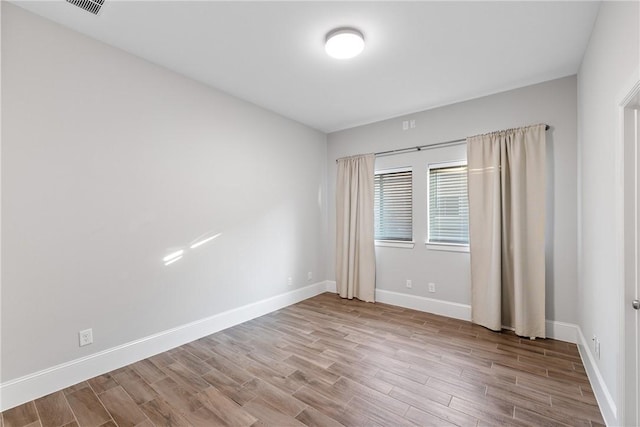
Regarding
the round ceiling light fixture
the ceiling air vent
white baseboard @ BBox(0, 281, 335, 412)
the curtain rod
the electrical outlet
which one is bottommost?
white baseboard @ BBox(0, 281, 335, 412)

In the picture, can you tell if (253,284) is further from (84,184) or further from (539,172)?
(539,172)

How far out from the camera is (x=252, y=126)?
3.80 m

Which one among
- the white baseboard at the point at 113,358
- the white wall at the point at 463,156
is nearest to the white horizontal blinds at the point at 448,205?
the white wall at the point at 463,156

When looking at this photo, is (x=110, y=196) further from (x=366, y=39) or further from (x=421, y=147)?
(x=421, y=147)

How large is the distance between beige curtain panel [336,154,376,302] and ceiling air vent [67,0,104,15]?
135 inches

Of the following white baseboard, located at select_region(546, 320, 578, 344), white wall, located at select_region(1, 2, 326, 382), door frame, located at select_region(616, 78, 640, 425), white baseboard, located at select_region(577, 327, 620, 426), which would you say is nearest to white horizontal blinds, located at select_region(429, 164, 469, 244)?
white baseboard, located at select_region(546, 320, 578, 344)

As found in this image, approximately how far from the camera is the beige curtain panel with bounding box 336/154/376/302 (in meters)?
4.43

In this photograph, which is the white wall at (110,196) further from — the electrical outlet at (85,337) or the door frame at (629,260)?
the door frame at (629,260)

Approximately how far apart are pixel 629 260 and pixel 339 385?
2024mm

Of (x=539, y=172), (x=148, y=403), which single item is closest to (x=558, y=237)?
(x=539, y=172)

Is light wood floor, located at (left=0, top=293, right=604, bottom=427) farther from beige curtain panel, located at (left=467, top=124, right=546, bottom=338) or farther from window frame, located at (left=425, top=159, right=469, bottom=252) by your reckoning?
window frame, located at (left=425, top=159, right=469, bottom=252)

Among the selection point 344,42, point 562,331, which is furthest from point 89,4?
point 562,331

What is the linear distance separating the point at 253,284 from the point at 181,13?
2972 mm

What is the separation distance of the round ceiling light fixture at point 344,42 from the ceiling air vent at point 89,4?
5.59 ft
